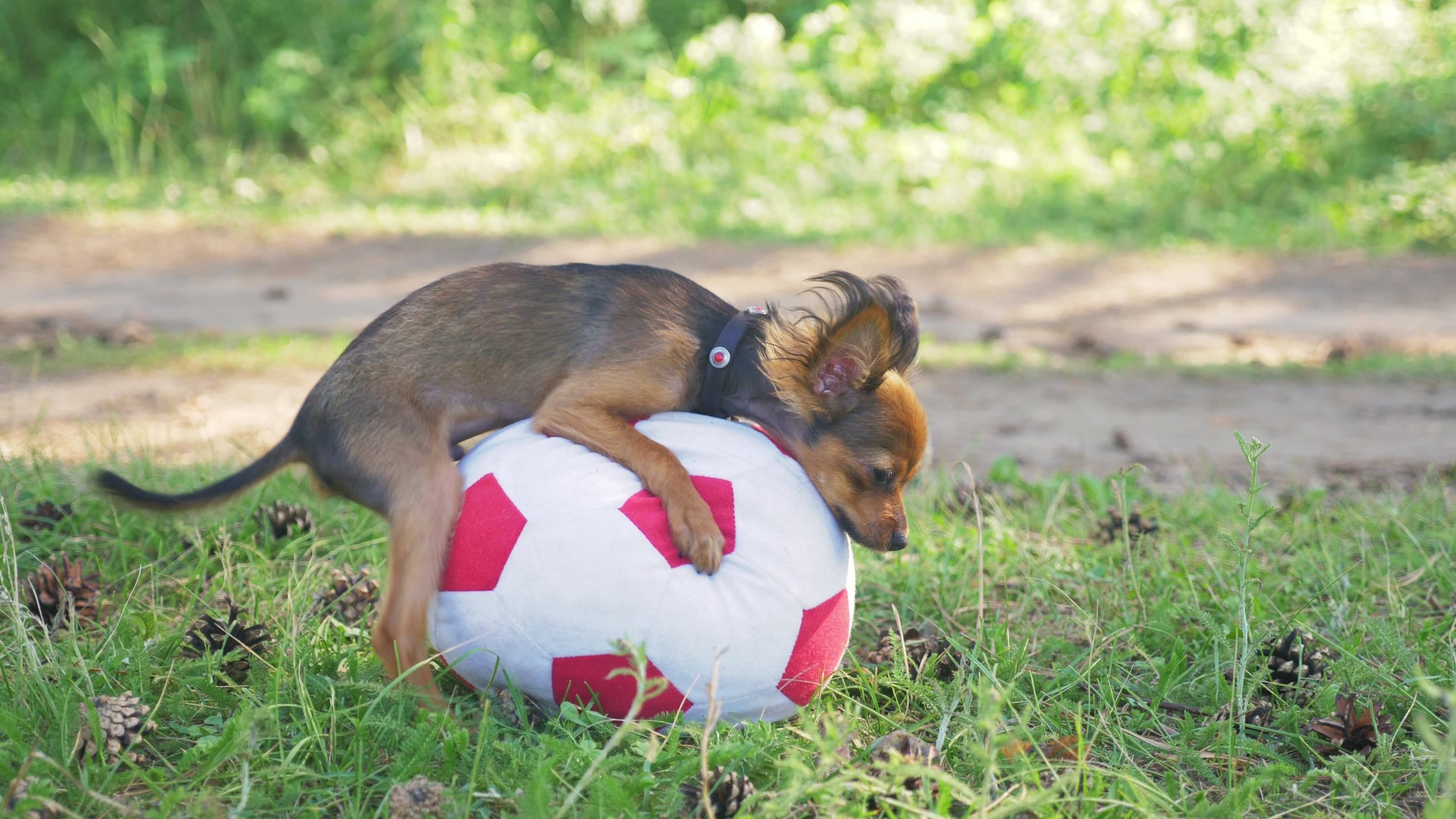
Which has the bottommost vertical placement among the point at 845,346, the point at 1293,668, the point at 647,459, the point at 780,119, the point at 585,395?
the point at 1293,668

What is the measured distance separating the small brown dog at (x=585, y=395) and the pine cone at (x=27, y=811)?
816mm

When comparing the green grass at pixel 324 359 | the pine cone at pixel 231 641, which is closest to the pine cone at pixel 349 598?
the pine cone at pixel 231 641

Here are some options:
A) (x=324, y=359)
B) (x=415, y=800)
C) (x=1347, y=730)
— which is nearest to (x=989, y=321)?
(x=324, y=359)

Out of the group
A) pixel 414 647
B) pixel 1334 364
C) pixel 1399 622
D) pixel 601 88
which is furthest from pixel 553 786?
pixel 601 88

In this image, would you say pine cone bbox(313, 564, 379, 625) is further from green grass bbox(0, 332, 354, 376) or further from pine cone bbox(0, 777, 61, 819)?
green grass bbox(0, 332, 354, 376)

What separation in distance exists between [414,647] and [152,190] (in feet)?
37.3

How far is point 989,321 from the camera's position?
383 inches

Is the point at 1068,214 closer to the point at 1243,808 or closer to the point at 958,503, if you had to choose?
the point at 958,503

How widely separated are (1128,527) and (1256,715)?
1162 millimetres

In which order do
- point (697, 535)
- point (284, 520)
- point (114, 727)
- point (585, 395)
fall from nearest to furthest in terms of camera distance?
1. point (114, 727)
2. point (697, 535)
3. point (585, 395)
4. point (284, 520)

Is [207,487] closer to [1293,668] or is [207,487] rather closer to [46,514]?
[46,514]

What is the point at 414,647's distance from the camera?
9.89 feet

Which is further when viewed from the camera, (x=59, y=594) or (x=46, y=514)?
(x=46, y=514)

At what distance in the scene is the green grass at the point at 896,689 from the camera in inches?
102
